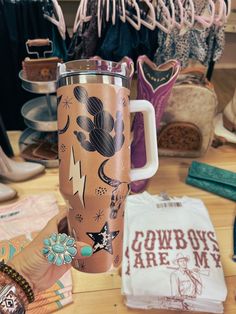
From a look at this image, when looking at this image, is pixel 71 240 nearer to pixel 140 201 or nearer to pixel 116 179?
pixel 116 179

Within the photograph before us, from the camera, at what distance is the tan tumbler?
A: 406 mm

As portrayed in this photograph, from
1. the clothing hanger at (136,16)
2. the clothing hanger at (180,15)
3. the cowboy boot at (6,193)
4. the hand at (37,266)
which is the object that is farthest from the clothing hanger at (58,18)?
the hand at (37,266)

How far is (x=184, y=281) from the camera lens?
57 centimetres

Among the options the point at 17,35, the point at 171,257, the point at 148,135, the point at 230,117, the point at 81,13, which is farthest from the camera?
the point at 230,117

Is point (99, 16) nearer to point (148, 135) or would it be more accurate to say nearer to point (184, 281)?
point (148, 135)

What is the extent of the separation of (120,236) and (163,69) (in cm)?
40

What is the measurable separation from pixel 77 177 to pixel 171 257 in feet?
0.97

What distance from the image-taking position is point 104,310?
0.57 m

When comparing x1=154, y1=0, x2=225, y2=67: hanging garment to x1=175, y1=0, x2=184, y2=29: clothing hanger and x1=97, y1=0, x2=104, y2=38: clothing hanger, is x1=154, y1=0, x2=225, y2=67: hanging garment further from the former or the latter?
x1=97, y1=0, x2=104, y2=38: clothing hanger

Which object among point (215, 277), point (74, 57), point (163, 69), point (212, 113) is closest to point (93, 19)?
point (74, 57)

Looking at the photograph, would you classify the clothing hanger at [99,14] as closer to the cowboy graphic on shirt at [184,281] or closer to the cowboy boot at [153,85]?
the cowboy boot at [153,85]

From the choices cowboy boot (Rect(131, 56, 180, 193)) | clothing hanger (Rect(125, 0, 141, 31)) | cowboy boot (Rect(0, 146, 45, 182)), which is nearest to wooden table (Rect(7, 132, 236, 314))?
cowboy boot (Rect(0, 146, 45, 182))

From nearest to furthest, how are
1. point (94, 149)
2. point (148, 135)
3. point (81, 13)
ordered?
1. point (94, 149)
2. point (148, 135)
3. point (81, 13)

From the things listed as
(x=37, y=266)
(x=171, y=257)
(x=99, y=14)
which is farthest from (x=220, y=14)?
(x=37, y=266)
